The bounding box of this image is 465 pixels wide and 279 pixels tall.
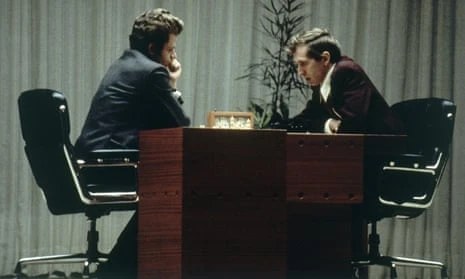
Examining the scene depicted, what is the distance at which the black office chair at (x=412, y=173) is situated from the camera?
3879mm

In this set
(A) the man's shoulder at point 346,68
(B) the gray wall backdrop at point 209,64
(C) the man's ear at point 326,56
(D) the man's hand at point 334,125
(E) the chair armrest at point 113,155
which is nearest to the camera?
(E) the chair armrest at point 113,155

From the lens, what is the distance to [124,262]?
11.7ft

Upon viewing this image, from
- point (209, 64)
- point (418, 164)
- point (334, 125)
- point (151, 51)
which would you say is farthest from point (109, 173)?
point (209, 64)

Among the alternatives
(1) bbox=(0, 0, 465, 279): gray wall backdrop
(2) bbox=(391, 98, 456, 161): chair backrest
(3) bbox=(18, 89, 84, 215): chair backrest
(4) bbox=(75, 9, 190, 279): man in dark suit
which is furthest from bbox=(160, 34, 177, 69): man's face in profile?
(1) bbox=(0, 0, 465, 279): gray wall backdrop

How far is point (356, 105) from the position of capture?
3832mm

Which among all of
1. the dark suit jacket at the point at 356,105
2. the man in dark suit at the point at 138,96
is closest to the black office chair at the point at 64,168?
the man in dark suit at the point at 138,96

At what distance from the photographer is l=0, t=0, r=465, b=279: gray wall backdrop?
5.25 metres

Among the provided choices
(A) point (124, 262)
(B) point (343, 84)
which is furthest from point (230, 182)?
(B) point (343, 84)

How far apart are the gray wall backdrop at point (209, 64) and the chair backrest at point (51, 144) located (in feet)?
5.08

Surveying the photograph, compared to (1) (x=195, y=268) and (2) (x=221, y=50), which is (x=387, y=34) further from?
(1) (x=195, y=268)

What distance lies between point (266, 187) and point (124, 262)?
120 cm

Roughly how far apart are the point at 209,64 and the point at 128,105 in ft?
6.06

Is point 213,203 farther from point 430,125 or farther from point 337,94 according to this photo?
A: point 430,125

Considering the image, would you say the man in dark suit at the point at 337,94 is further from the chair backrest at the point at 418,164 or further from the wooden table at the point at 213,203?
the wooden table at the point at 213,203
